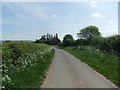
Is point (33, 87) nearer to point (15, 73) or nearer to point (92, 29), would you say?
point (15, 73)

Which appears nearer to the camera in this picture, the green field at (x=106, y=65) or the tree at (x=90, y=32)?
the green field at (x=106, y=65)

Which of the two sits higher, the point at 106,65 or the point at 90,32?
the point at 90,32

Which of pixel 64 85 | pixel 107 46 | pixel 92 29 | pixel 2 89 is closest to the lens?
pixel 2 89

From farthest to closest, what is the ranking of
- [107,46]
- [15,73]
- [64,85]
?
[107,46] < [15,73] < [64,85]

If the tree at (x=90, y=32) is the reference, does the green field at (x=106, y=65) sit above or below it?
below

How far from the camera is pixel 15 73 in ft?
28.7

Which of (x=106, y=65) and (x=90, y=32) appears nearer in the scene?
(x=106, y=65)

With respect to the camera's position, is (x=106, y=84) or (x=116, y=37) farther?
(x=116, y=37)

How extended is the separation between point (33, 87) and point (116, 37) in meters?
17.6

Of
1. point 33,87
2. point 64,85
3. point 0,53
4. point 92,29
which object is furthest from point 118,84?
point 92,29

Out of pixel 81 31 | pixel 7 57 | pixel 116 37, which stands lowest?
pixel 7 57

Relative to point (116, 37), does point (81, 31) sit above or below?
above

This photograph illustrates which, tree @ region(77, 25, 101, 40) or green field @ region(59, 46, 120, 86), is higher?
tree @ region(77, 25, 101, 40)

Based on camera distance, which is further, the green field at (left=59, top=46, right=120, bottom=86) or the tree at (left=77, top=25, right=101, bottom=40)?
the tree at (left=77, top=25, right=101, bottom=40)
